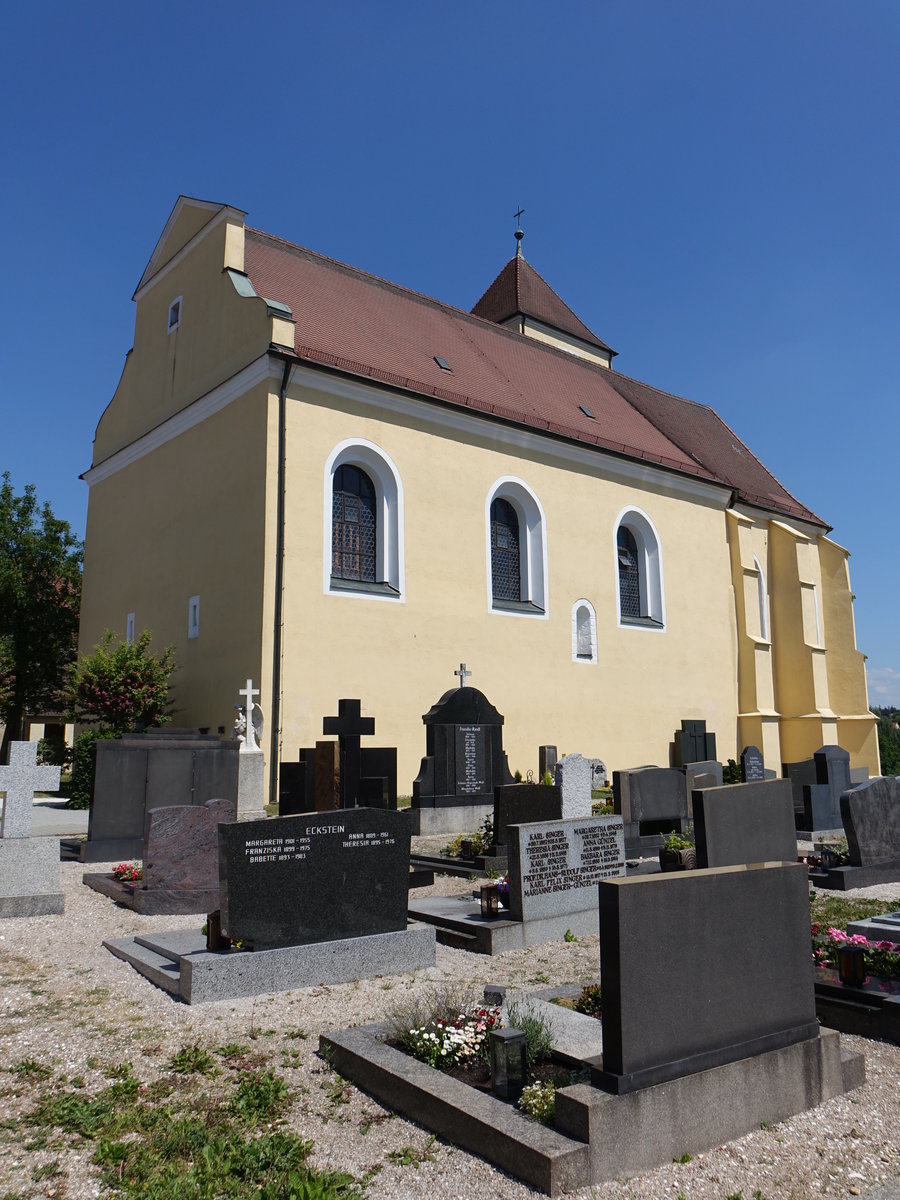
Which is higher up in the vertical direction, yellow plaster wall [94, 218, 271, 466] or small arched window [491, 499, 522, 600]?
yellow plaster wall [94, 218, 271, 466]

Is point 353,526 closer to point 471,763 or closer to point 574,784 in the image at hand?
point 471,763

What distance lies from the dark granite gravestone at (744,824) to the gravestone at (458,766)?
624cm

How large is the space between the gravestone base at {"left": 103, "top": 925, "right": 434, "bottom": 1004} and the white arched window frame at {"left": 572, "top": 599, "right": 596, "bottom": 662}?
14425mm

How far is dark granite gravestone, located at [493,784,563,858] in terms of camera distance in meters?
9.62

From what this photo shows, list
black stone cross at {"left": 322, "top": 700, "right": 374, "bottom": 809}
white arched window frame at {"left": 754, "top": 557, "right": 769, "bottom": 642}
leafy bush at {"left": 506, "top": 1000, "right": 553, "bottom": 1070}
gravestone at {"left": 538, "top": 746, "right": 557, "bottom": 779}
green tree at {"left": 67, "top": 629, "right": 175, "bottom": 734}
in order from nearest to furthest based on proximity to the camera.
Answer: leafy bush at {"left": 506, "top": 1000, "right": 553, "bottom": 1070} < black stone cross at {"left": 322, "top": 700, "right": 374, "bottom": 809} < green tree at {"left": 67, "top": 629, "right": 175, "bottom": 734} < gravestone at {"left": 538, "top": 746, "right": 557, "bottom": 779} < white arched window frame at {"left": 754, "top": 557, "right": 769, "bottom": 642}

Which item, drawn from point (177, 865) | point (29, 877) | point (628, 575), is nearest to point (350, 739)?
point (177, 865)

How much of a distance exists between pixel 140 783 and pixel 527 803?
4.84 metres

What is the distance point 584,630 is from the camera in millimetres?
20766

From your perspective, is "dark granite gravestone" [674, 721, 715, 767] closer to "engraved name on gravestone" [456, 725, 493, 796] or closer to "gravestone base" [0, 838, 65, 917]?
"engraved name on gravestone" [456, 725, 493, 796]

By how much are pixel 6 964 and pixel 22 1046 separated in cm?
180

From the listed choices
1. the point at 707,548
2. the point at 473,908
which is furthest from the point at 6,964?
the point at 707,548

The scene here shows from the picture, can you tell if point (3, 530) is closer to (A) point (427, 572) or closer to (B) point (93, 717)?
(B) point (93, 717)

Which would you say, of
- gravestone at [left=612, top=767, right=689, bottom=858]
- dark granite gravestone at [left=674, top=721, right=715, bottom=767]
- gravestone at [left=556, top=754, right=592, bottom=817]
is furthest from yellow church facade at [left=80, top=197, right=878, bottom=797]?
gravestone at [left=556, top=754, right=592, bottom=817]

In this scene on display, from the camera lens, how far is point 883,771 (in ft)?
98.8
